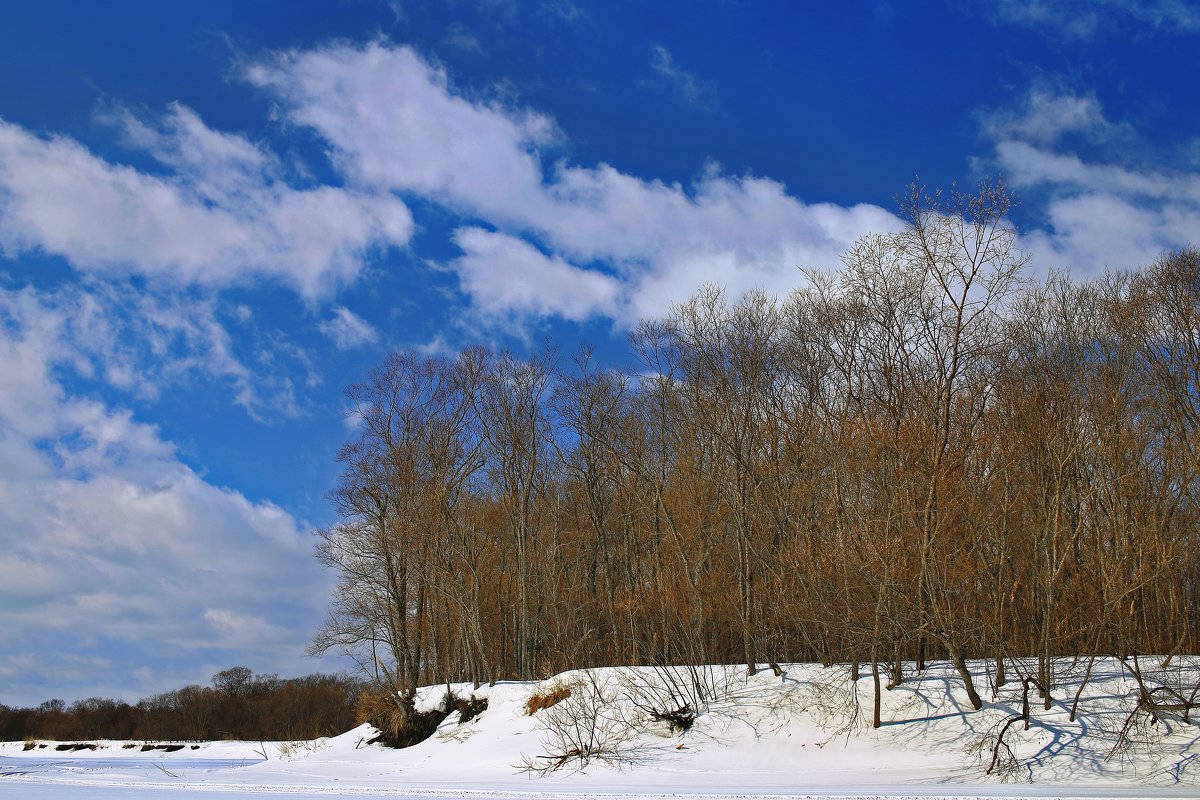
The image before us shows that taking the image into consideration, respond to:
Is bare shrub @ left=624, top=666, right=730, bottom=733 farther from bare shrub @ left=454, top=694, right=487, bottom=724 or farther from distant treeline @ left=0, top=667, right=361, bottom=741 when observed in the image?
distant treeline @ left=0, top=667, right=361, bottom=741

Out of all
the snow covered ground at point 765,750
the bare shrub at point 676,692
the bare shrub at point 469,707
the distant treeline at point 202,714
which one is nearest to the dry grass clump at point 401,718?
the bare shrub at point 469,707

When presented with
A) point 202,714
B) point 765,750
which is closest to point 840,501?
point 765,750

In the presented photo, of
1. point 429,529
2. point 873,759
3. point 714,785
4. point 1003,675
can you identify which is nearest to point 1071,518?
point 1003,675

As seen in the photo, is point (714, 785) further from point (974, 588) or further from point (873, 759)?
point (974, 588)

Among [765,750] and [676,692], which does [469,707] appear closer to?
[676,692]

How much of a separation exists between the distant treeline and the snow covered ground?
47.8 m

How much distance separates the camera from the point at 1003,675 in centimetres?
2028

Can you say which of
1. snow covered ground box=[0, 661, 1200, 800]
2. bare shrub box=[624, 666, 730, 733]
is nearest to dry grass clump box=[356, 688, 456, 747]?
snow covered ground box=[0, 661, 1200, 800]

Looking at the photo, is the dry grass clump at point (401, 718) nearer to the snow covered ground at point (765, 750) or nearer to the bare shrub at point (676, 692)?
the snow covered ground at point (765, 750)

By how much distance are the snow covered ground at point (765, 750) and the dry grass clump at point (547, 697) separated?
19cm

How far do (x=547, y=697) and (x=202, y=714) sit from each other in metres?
67.5

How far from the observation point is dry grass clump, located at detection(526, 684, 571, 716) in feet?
85.4

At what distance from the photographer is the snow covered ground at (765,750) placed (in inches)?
676

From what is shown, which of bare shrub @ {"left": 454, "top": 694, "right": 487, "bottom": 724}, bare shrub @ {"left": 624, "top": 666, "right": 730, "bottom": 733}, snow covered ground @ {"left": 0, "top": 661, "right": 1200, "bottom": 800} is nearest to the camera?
snow covered ground @ {"left": 0, "top": 661, "right": 1200, "bottom": 800}
